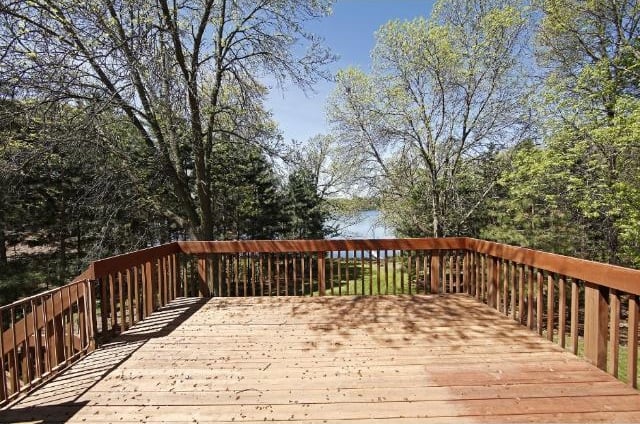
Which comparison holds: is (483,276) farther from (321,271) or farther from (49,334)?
(49,334)

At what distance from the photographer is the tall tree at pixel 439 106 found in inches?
388

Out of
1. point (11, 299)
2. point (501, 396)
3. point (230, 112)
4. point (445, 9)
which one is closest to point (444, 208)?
point (445, 9)

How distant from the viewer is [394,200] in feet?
38.9

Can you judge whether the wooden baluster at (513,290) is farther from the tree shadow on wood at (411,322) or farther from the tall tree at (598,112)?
the tall tree at (598,112)

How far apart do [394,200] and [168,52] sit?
9181mm

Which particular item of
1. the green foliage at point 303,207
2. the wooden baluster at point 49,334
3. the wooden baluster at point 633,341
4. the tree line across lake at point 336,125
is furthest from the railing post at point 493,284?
the green foliage at point 303,207

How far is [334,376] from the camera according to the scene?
9.04 feet

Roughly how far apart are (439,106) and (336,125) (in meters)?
3.41

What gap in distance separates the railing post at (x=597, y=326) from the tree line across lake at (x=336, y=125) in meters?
4.49

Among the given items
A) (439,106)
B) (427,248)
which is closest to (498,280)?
(427,248)

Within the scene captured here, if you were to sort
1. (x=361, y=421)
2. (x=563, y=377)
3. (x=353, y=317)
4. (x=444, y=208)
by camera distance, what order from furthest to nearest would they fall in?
(x=444, y=208) < (x=353, y=317) < (x=563, y=377) < (x=361, y=421)

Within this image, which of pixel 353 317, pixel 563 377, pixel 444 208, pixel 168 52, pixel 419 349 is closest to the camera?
pixel 563 377

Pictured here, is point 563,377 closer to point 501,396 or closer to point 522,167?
point 501,396

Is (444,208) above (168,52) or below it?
below
